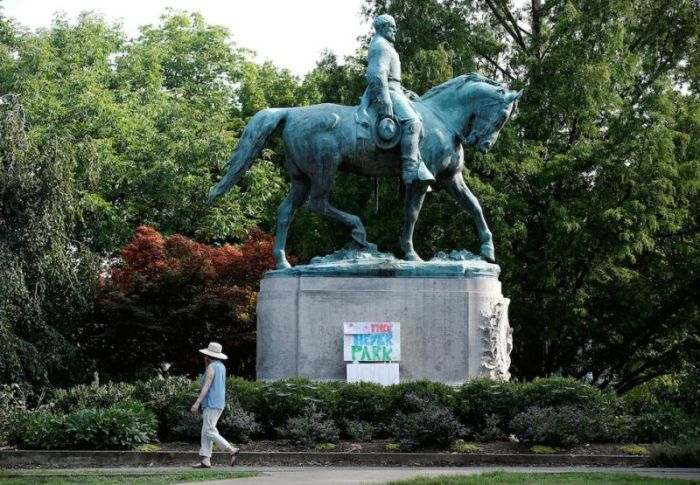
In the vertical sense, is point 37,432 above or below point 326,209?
below

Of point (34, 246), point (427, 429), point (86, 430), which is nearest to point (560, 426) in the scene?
point (427, 429)

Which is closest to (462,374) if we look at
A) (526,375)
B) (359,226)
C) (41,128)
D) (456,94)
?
(359,226)

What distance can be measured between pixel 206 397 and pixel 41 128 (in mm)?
20691

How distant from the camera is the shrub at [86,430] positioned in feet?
54.4

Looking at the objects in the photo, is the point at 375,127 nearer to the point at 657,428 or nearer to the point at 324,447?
the point at 324,447

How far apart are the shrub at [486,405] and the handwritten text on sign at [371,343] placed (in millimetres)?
1780

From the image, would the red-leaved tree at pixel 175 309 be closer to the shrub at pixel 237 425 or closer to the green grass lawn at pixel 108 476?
the shrub at pixel 237 425

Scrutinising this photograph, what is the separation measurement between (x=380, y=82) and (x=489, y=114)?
2045 millimetres

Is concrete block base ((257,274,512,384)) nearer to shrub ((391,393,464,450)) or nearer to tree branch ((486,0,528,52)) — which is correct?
shrub ((391,393,464,450))

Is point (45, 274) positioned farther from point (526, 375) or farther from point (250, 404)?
point (526, 375)

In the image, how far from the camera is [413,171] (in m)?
19.9

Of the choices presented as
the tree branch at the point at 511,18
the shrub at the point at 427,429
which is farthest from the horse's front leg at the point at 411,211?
the tree branch at the point at 511,18

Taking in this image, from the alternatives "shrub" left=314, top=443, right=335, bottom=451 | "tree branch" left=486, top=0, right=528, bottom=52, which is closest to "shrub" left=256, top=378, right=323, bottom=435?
"shrub" left=314, top=443, right=335, bottom=451

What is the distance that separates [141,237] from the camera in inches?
1198
